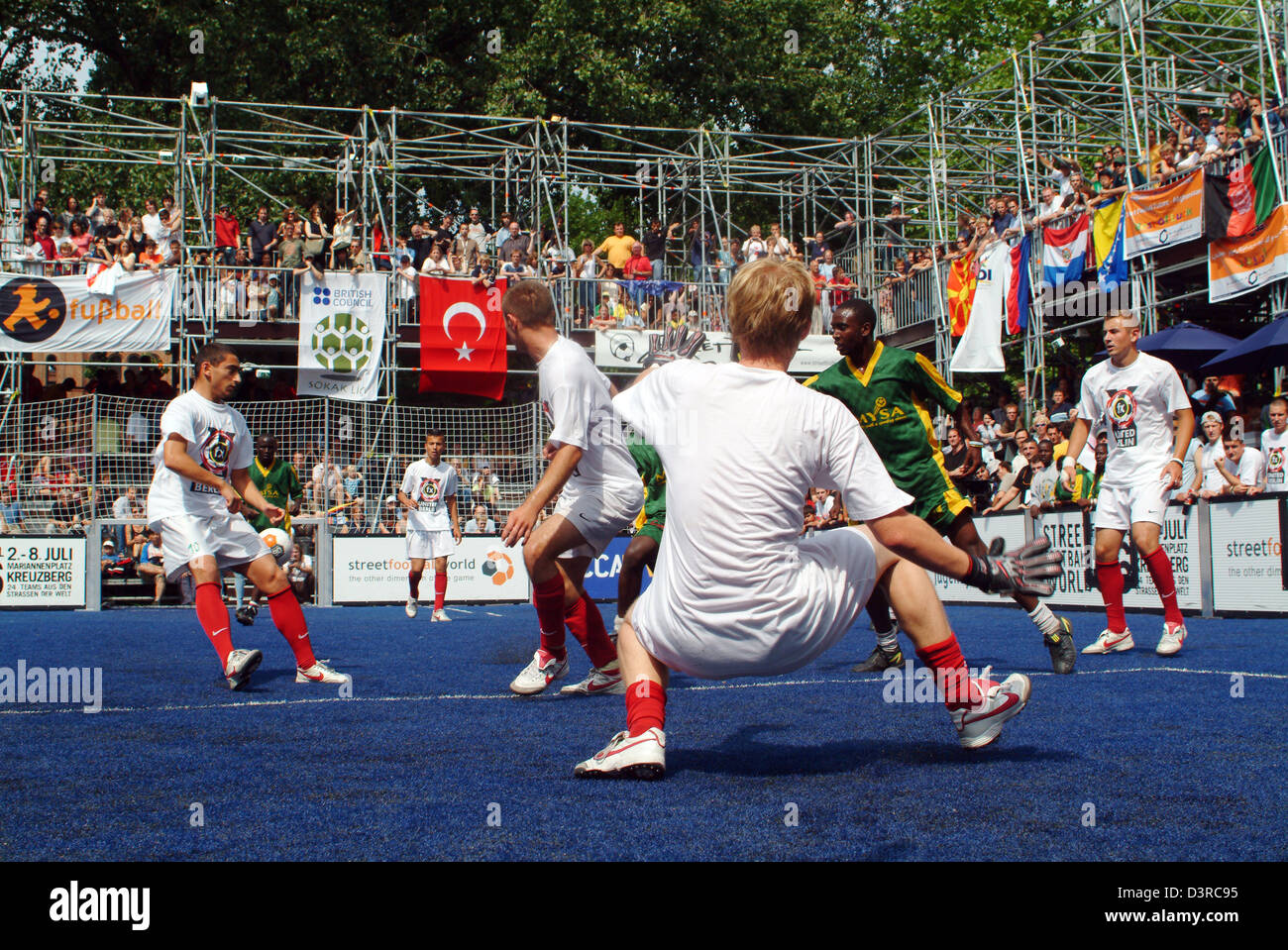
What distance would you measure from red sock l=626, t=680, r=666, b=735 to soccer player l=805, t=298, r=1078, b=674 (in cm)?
330

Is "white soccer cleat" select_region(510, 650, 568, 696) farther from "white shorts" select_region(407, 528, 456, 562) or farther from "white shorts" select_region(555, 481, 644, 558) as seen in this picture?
"white shorts" select_region(407, 528, 456, 562)

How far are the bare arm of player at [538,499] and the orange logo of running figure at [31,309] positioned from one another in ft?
57.1

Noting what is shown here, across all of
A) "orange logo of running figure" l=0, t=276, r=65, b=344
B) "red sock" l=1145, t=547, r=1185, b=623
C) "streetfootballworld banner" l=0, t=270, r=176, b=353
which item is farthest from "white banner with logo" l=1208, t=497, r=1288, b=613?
"orange logo of running figure" l=0, t=276, r=65, b=344

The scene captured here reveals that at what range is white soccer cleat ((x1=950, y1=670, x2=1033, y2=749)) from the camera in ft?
14.3

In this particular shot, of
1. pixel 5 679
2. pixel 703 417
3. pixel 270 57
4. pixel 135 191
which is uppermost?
pixel 270 57

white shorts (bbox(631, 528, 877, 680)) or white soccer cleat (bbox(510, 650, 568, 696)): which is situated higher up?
white shorts (bbox(631, 528, 877, 680))

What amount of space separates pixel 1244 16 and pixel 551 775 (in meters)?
Result: 25.5

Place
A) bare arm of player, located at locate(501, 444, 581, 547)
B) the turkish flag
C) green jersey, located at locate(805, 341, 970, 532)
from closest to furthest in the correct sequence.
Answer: bare arm of player, located at locate(501, 444, 581, 547), green jersey, located at locate(805, 341, 970, 532), the turkish flag

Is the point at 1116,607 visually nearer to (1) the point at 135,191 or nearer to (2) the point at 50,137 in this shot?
(1) the point at 135,191

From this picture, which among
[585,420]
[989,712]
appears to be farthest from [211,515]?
[989,712]

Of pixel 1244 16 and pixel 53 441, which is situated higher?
pixel 1244 16

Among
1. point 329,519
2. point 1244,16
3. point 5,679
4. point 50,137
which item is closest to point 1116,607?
point 5,679
